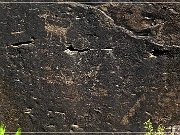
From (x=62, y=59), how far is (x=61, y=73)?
0.11 meters

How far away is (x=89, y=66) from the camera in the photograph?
12.1 ft

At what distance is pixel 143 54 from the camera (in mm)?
3656

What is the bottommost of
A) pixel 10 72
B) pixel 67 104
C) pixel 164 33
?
pixel 67 104

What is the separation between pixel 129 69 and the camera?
3.69m

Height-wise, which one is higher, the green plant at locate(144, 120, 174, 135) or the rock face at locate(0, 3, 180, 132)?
the rock face at locate(0, 3, 180, 132)

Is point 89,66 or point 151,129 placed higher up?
point 89,66

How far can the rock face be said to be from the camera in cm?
361

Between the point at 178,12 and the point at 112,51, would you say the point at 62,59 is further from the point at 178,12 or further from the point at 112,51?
the point at 178,12

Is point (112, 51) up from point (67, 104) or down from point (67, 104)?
up

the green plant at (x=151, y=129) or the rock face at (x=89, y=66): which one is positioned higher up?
the rock face at (x=89, y=66)

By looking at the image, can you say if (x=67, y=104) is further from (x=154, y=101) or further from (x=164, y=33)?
(x=164, y=33)

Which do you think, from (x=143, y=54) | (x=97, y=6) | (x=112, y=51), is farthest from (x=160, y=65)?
(x=97, y=6)

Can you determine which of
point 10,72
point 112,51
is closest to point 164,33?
point 112,51

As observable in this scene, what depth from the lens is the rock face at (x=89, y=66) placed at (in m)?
3.61
